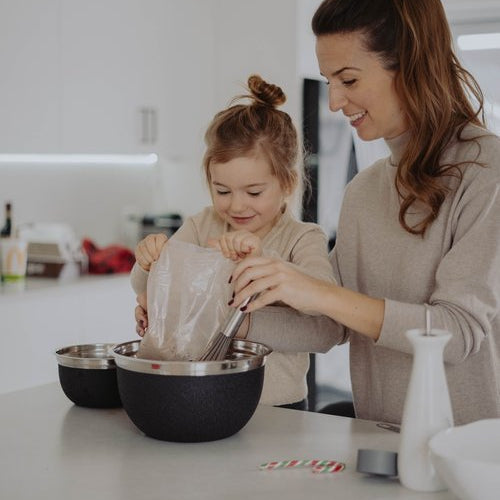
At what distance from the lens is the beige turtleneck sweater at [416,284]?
55.0 inches

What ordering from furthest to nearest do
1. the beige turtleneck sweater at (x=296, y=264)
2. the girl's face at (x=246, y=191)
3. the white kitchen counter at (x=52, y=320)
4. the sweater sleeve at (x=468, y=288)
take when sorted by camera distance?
the white kitchen counter at (x=52, y=320), the girl's face at (x=246, y=191), the beige turtleneck sweater at (x=296, y=264), the sweater sleeve at (x=468, y=288)

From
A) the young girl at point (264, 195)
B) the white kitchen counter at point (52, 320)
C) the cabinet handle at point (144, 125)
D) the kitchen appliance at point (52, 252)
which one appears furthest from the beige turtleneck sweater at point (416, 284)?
the cabinet handle at point (144, 125)

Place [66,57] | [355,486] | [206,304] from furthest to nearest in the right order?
[66,57], [206,304], [355,486]

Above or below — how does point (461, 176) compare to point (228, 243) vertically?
above

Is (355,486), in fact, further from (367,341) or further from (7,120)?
(7,120)

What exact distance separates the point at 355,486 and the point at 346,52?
32.6 inches

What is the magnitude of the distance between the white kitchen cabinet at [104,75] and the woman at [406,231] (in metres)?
1.94

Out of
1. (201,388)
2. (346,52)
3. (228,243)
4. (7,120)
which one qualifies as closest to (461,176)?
(346,52)

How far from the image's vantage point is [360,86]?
1596mm

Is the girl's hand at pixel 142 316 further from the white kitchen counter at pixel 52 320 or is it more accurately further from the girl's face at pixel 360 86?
the white kitchen counter at pixel 52 320

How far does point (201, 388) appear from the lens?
4.19 ft

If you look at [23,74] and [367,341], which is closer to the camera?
[367,341]

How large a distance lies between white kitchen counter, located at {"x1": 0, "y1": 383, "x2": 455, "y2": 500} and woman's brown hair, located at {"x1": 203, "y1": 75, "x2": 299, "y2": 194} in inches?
24.6

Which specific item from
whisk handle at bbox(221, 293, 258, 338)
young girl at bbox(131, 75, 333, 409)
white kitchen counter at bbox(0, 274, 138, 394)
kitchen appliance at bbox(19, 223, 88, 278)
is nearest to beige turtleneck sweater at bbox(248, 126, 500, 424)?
young girl at bbox(131, 75, 333, 409)
